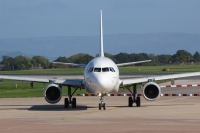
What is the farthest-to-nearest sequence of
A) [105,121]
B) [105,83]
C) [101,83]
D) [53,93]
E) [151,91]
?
[151,91]
[53,93]
[105,83]
[101,83]
[105,121]

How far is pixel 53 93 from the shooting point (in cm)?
3159

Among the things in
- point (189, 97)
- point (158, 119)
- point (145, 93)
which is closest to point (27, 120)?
point (158, 119)

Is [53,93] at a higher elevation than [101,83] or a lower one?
lower

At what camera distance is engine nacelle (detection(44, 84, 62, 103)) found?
31469 mm

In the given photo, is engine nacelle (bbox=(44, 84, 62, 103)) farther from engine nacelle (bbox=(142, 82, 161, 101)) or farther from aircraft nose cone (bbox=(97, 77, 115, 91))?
engine nacelle (bbox=(142, 82, 161, 101))

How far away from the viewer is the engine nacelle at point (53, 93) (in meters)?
31.5

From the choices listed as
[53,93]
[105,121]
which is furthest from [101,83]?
[105,121]

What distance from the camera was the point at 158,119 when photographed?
24469 millimetres

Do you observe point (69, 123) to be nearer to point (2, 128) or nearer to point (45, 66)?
point (2, 128)

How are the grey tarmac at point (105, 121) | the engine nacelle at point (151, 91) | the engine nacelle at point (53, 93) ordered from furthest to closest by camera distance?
the engine nacelle at point (151, 91)
the engine nacelle at point (53, 93)
the grey tarmac at point (105, 121)

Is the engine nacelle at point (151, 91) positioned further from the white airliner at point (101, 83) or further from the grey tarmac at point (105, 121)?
the grey tarmac at point (105, 121)

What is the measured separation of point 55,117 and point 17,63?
510 feet

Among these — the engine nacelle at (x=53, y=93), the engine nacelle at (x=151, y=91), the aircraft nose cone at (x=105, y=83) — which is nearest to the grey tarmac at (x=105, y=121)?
the aircraft nose cone at (x=105, y=83)

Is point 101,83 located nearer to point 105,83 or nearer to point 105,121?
point 105,83
